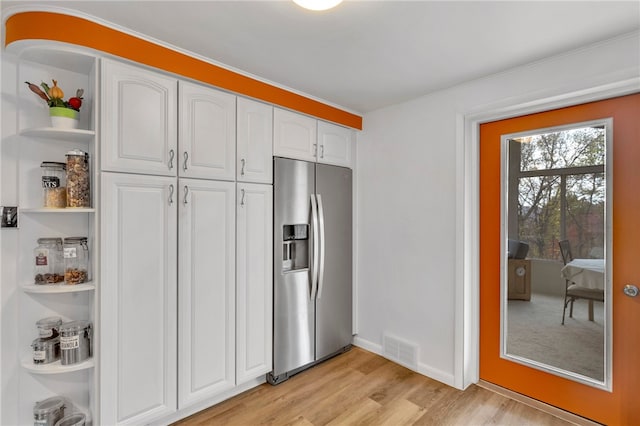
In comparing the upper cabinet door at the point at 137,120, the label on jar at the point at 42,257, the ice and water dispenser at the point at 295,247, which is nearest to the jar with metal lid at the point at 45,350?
the label on jar at the point at 42,257

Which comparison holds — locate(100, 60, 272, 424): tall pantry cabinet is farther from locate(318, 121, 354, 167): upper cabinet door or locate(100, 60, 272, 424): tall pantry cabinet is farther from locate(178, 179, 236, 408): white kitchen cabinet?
locate(318, 121, 354, 167): upper cabinet door

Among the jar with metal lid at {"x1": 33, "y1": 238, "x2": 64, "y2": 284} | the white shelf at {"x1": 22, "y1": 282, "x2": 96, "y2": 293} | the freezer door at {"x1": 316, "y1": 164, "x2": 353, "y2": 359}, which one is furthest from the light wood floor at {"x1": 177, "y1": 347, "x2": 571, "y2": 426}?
the jar with metal lid at {"x1": 33, "y1": 238, "x2": 64, "y2": 284}

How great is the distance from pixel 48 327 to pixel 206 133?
1508 millimetres

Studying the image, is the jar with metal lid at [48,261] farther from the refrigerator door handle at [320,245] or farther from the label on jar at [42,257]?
the refrigerator door handle at [320,245]

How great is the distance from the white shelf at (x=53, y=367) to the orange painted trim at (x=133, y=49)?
A: 5.79 ft

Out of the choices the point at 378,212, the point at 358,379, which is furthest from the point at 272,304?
the point at 378,212

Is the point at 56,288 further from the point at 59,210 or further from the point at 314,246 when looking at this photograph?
the point at 314,246

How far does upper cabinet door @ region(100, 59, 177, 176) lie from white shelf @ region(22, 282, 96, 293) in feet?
2.23

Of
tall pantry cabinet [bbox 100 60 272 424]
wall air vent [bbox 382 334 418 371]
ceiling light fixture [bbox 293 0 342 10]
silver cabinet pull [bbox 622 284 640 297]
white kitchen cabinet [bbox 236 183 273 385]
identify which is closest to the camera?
ceiling light fixture [bbox 293 0 342 10]

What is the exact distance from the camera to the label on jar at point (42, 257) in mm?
1799

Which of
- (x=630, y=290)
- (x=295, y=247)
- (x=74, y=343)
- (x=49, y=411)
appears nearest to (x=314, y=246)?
(x=295, y=247)

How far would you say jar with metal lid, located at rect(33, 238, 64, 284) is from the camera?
180cm

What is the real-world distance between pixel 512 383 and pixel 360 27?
9.22ft

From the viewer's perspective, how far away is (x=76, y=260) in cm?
184
